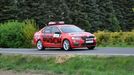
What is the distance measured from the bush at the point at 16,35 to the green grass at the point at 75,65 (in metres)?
14.7

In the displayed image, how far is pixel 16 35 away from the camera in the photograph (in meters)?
40.6

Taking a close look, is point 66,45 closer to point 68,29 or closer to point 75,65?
point 68,29

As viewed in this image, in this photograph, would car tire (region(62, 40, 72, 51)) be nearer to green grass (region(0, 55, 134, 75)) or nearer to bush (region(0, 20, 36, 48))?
green grass (region(0, 55, 134, 75))

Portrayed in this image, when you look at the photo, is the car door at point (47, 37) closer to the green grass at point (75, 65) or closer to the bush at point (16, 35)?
the green grass at point (75, 65)

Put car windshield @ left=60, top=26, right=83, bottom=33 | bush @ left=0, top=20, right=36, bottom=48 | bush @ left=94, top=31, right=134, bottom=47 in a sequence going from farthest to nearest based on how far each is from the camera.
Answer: bush @ left=0, top=20, right=36, bottom=48
bush @ left=94, top=31, right=134, bottom=47
car windshield @ left=60, top=26, right=83, bottom=33

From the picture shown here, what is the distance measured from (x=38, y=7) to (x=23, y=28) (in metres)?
20.1

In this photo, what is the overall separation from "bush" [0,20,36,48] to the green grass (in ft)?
48.4

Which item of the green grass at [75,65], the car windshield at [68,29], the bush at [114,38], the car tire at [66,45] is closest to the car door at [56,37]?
the car windshield at [68,29]

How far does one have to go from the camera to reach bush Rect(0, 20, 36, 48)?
131 feet

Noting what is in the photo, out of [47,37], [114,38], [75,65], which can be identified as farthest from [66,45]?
[114,38]

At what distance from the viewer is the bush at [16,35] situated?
3988cm

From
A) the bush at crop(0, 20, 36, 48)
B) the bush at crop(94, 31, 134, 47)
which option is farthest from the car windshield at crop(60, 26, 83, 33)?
the bush at crop(0, 20, 36, 48)

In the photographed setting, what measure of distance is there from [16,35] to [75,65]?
20.1 meters

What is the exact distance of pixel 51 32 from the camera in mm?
27484
